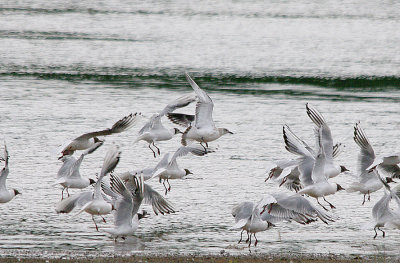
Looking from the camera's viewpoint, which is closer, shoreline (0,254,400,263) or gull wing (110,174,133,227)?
shoreline (0,254,400,263)

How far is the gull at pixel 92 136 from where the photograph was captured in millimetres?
11336

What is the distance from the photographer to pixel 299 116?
66.9 feet

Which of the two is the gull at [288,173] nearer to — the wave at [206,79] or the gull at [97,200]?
the gull at [97,200]

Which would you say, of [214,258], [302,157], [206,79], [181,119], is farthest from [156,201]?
[206,79]

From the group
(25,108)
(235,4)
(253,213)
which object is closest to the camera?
(253,213)

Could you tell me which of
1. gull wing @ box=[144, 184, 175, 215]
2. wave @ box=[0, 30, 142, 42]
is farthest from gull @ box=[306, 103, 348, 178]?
wave @ box=[0, 30, 142, 42]

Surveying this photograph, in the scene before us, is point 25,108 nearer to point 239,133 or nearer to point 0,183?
point 239,133

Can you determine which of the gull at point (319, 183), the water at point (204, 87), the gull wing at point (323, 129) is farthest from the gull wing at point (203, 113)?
the gull at point (319, 183)

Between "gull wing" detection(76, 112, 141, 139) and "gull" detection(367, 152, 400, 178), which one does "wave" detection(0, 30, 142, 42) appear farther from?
→ "gull wing" detection(76, 112, 141, 139)

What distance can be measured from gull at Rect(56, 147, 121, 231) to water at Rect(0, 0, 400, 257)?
0.37 m

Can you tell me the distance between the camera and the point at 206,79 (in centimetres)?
2555

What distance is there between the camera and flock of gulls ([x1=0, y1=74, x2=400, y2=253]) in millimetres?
10750

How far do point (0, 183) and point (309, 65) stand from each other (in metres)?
18.9

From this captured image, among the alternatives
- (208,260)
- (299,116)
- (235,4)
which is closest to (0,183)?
(208,260)
